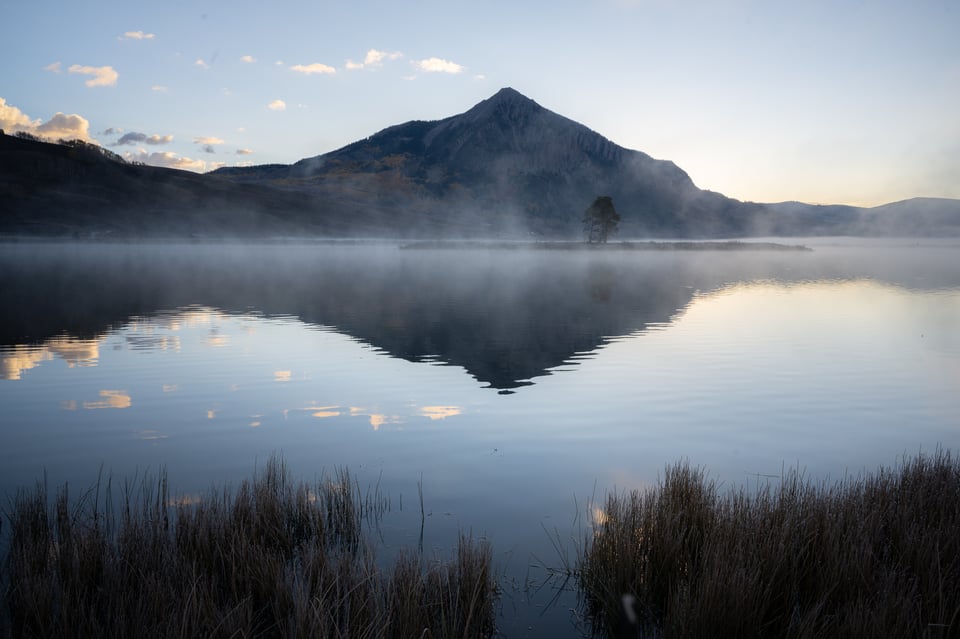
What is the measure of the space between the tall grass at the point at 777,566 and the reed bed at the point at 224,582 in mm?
1591

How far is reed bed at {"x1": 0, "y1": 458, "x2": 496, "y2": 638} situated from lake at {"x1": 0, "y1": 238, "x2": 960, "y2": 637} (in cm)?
91

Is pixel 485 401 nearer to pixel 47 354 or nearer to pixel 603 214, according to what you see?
pixel 47 354

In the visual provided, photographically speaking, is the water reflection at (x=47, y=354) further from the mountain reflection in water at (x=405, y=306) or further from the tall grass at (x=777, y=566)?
the tall grass at (x=777, y=566)

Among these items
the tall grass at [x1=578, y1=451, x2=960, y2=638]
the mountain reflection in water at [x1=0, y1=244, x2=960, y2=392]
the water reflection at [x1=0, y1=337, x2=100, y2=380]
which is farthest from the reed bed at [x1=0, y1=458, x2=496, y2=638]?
the water reflection at [x1=0, y1=337, x2=100, y2=380]

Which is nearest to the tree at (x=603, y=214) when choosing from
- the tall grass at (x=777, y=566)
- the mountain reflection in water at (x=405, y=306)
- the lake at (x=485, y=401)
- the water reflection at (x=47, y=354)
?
the mountain reflection in water at (x=405, y=306)

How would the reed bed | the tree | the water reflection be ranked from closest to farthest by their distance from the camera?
the reed bed < the water reflection < the tree

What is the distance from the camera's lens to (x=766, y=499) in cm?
822

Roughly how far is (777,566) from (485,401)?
38.0ft

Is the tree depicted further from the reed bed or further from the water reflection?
the reed bed

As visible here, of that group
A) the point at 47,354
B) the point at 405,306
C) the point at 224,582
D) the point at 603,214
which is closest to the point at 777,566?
the point at 224,582

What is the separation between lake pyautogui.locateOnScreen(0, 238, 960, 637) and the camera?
438 inches

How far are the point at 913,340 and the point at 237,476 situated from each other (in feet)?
98.0

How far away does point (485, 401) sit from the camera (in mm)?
18000

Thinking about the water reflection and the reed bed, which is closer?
the reed bed
